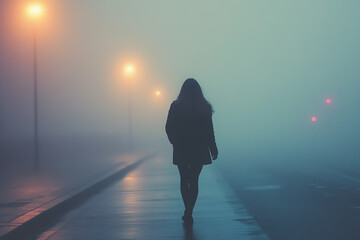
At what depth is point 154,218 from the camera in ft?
28.9

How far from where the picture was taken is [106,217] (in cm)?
909

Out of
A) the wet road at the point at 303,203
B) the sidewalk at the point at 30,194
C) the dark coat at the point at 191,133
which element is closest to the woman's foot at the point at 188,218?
Result: the dark coat at the point at 191,133

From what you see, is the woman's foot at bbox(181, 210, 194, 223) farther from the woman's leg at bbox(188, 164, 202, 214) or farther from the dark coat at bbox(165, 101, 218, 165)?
the dark coat at bbox(165, 101, 218, 165)

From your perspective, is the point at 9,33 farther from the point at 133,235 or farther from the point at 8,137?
the point at 133,235

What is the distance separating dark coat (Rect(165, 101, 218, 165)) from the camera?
322 inches

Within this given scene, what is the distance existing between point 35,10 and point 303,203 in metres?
13.5

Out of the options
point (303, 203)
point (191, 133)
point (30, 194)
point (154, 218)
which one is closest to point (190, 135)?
point (191, 133)

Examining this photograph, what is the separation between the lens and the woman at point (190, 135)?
8195mm

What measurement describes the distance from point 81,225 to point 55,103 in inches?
1421

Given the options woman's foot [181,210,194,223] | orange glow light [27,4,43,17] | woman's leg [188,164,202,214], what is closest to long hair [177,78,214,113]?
woman's leg [188,164,202,214]

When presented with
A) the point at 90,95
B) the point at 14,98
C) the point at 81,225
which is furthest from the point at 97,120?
the point at 81,225

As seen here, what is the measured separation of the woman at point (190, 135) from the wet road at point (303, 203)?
1.24 metres

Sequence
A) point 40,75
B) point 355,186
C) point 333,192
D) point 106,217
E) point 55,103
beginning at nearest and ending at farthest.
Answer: point 106,217 < point 333,192 < point 355,186 < point 55,103 < point 40,75

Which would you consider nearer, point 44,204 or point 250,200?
point 44,204
